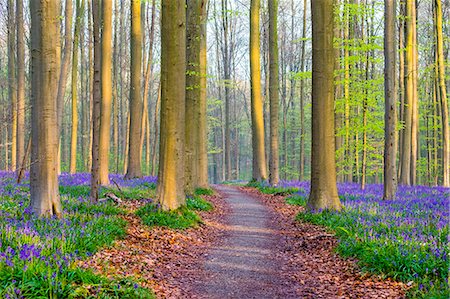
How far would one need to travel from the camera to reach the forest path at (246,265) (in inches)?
223

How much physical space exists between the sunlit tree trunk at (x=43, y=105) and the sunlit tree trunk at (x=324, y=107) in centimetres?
646

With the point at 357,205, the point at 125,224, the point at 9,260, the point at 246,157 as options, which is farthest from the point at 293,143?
the point at 9,260

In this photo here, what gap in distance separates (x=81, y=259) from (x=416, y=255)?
484 cm

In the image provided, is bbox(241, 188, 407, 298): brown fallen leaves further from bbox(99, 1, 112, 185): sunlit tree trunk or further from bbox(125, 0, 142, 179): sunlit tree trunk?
bbox(125, 0, 142, 179): sunlit tree trunk

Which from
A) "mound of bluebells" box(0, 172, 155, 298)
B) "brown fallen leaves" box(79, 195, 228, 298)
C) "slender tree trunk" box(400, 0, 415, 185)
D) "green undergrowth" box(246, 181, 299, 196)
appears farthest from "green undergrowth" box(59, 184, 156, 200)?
"slender tree trunk" box(400, 0, 415, 185)

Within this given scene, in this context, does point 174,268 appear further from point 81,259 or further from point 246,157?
point 246,157

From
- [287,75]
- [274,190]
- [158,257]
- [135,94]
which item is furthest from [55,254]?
[287,75]

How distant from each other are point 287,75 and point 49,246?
35.7 meters

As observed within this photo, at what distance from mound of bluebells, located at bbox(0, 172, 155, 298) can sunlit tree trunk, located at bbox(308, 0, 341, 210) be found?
5.27 m

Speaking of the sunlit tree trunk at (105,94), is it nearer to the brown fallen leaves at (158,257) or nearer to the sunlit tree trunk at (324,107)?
the brown fallen leaves at (158,257)

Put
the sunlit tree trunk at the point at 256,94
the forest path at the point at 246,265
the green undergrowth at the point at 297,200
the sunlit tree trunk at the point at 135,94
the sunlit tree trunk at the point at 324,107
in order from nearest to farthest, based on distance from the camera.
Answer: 1. the forest path at the point at 246,265
2. the sunlit tree trunk at the point at 324,107
3. the green undergrowth at the point at 297,200
4. the sunlit tree trunk at the point at 135,94
5. the sunlit tree trunk at the point at 256,94

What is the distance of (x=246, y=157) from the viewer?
246 ft

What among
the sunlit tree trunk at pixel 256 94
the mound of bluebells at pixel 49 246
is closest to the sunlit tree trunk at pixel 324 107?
the mound of bluebells at pixel 49 246

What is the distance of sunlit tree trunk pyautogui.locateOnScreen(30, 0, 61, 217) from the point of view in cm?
745
